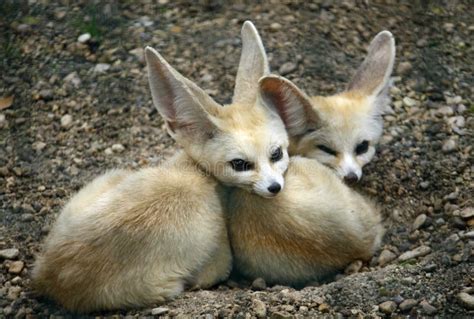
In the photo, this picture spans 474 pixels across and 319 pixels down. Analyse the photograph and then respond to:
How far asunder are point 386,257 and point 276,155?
2.97 feet

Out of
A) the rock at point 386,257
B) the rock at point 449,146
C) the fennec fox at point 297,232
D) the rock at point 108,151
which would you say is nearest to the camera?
the fennec fox at point 297,232

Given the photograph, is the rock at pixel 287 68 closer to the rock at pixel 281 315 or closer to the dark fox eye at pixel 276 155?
the dark fox eye at pixel 276 155

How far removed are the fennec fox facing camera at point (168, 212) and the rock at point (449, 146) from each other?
4.46 ft

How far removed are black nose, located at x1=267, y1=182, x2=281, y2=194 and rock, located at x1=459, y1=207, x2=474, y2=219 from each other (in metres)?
1.24

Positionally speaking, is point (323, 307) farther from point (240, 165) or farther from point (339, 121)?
point (339, 121)

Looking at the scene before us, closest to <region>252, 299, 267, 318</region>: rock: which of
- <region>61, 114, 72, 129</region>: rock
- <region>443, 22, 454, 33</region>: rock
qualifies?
<region>61, 114, 72, 129</region>: rock

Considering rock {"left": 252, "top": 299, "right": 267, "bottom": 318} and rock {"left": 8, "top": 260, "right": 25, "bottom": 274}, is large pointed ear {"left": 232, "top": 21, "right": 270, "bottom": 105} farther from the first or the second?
rock {"left": 8, "top": 260, "right": 25, "bottom": 274}

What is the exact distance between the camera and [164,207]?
188 inches

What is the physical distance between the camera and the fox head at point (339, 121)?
538cm

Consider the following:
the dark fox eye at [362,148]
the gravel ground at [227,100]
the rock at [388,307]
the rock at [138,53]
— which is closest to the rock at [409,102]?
the gravel ground at [227,100]

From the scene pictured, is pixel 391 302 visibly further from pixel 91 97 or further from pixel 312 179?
pixel 91 97

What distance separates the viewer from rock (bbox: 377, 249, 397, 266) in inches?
204

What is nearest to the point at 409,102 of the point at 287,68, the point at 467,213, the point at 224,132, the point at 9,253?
the point at 287,68

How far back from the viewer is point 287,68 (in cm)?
678
